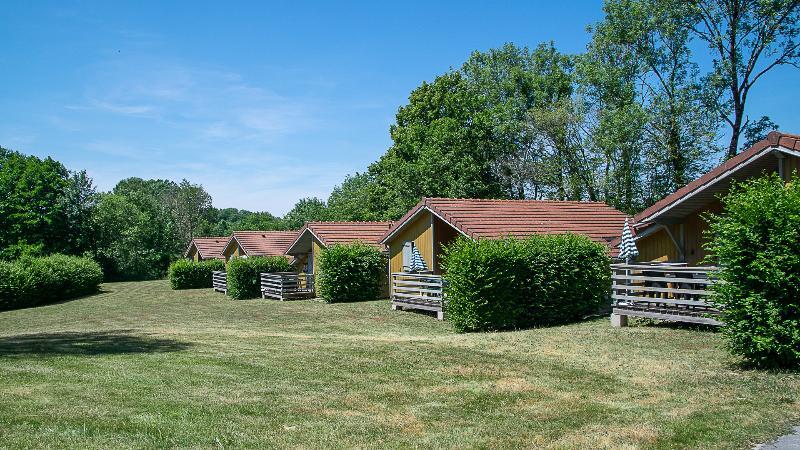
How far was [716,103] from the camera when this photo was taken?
33719 mm

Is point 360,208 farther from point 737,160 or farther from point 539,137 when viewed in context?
point 737,160

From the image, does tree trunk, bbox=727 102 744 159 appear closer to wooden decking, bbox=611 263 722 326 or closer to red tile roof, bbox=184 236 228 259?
wooden decking, bbox=611 263 722 326

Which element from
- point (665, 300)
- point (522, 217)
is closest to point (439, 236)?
point (522, 217)

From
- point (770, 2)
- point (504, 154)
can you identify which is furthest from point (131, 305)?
point (770, 2)

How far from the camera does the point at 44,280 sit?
40.8m

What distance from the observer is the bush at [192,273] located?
155 feet

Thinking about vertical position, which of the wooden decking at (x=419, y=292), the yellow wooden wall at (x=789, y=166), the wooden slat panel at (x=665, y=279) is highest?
the yellow wooden wall at (x=789, y=166)

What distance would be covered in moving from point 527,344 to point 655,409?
6.24 metres

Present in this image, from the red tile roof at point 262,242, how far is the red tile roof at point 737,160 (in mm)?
31204

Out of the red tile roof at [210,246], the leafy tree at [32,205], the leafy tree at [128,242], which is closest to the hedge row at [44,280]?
the red tile roof at [210,246]

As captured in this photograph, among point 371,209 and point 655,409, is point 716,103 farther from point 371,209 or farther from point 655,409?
point 655,409

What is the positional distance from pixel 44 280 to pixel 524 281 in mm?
34203

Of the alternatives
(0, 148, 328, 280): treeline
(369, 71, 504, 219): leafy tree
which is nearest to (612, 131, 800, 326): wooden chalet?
(369, 71, 504, 219): leafy tree

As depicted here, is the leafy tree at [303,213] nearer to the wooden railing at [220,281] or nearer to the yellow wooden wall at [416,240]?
the wooden railing at [220,281]
